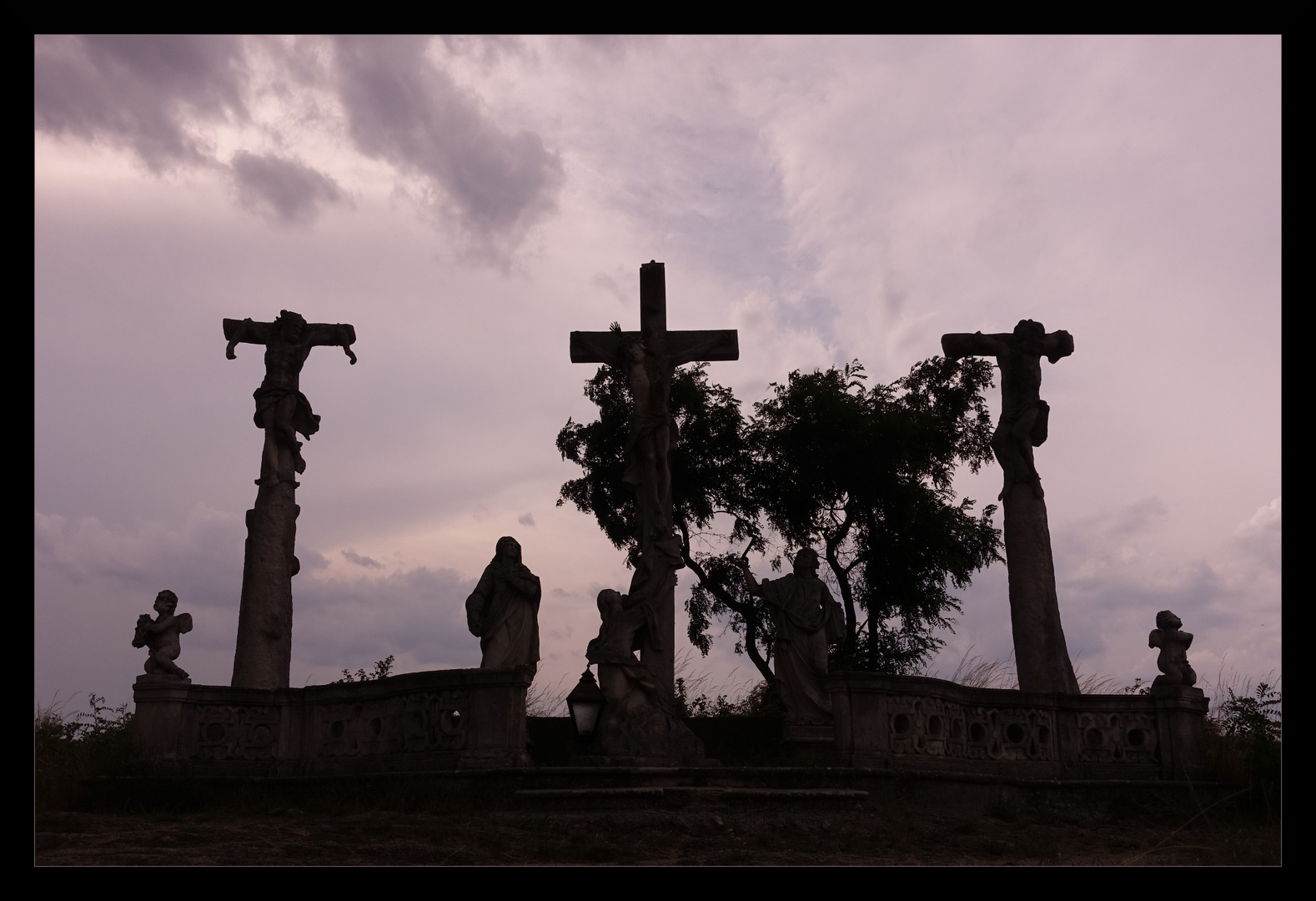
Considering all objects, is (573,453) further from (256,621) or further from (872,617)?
(256,621)

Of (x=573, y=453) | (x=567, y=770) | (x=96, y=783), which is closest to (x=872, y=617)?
(x=573, y=453)

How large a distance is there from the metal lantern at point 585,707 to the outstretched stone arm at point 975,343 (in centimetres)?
631

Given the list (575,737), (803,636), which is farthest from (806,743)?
(575,737)

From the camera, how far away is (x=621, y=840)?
9250 mm

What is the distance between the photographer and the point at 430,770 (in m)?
11.2

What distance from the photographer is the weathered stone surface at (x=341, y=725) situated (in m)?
11.3

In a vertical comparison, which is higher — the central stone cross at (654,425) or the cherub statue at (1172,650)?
the central stone cross at (654,425)

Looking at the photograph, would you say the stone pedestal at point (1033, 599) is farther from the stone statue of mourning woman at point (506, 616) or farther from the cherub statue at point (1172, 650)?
the stone statue of mourning woman at point (506, 616)

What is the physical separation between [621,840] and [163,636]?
6.41 m

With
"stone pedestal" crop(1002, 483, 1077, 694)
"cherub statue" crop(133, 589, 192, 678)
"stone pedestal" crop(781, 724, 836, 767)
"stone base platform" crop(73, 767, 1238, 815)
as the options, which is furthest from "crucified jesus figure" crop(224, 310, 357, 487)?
"stone pedestal" crop(1002, 483, 1077, 694)

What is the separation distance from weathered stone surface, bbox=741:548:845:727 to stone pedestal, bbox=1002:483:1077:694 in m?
2.19

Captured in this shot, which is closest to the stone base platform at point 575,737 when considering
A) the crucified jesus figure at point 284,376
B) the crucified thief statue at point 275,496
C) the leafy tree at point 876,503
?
the crucified thief statue at point 275,496

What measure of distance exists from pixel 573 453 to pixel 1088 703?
14.4m

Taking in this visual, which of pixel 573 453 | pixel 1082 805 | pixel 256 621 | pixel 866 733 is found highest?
pixel 573 453
